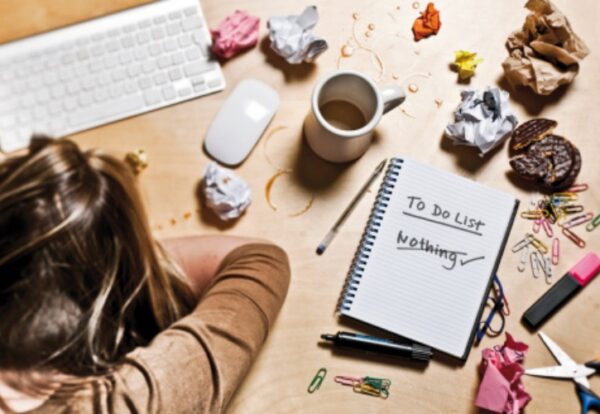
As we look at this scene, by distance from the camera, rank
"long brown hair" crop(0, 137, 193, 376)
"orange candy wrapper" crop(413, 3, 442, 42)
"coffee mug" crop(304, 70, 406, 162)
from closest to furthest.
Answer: "long brown hair" crop(0, 137, 193, 376), "coffee mug" crop(304, 70, 406, 162), "orange candy wrapper" crop(413, 3, 442, 42)

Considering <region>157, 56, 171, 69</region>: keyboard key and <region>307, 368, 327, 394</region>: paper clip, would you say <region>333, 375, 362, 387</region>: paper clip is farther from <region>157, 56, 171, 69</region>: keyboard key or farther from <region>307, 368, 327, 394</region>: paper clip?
<region>157, 56, 171, 69</region>: keyboard key

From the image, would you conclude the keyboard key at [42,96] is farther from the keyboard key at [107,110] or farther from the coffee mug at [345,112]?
the coffee mug at [345,112]

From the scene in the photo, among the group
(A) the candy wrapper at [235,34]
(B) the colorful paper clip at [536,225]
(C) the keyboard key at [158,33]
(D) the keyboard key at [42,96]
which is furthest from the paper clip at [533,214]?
(D) the keyboard key at [42,96]

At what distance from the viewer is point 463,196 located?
0.75 metres

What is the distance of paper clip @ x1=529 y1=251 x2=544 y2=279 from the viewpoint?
29.6 inches

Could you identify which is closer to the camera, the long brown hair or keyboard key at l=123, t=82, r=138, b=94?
the long brown hair

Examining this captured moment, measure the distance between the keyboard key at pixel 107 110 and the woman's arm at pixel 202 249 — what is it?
0.18 metres

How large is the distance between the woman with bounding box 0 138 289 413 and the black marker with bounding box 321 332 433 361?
0.11 metres

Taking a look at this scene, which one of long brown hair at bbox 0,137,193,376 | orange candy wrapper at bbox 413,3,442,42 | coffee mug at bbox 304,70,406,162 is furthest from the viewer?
orange candy wrapper at bbox 413,3,442,42

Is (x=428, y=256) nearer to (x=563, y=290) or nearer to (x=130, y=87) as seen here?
(x=563, y=290)

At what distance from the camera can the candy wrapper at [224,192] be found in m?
0.73

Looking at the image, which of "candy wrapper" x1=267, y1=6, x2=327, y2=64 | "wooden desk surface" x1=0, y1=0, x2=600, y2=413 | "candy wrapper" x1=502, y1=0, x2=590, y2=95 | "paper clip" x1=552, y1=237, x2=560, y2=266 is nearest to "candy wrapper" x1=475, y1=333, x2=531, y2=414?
"wooden desk surface" x1=0, y1=0, x2=600, y2=413

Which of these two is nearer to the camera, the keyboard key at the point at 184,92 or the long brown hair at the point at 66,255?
the long brown hair at the point at 66,255

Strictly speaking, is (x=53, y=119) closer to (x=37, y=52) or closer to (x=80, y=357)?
(x=37, y=52)
